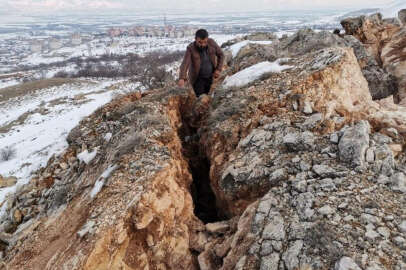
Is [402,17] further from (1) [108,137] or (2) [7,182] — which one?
(2) [7,182]

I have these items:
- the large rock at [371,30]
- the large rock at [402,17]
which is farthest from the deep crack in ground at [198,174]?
the large rock at [402,17]

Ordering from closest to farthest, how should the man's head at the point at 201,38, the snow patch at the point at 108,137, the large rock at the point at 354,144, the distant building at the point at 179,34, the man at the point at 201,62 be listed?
the large rock at the point at 354,144, the snow patch at the point at 108,137, the man's head at the point at 201,38, the man at the point at 201,62, the distant building at the point at 179,34

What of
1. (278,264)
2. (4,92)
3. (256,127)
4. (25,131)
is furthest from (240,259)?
(4,92)

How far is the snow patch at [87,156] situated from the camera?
5375mm

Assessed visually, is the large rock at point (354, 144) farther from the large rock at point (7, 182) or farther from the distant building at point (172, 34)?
the distant building at point (172, 34)

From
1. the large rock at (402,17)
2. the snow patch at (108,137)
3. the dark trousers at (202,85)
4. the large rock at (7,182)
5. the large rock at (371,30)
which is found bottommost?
the large rock at (7,182)

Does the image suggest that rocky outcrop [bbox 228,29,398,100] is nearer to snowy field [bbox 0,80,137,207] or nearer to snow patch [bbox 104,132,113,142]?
snow patch [bbox 104,132,113,142]

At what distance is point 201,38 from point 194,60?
0.54m

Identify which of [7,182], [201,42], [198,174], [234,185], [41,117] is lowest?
[41,117]

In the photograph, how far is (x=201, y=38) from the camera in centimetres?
616

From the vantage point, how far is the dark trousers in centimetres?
700

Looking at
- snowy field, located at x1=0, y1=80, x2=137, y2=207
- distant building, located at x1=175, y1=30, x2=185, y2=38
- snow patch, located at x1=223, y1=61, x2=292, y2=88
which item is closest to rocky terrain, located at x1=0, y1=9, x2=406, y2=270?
snow patch, located at x1=223, y1=61, x2=292, y2=88

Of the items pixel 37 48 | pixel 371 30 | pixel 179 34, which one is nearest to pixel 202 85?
pixel 371 30

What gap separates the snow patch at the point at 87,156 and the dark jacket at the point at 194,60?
260cm
